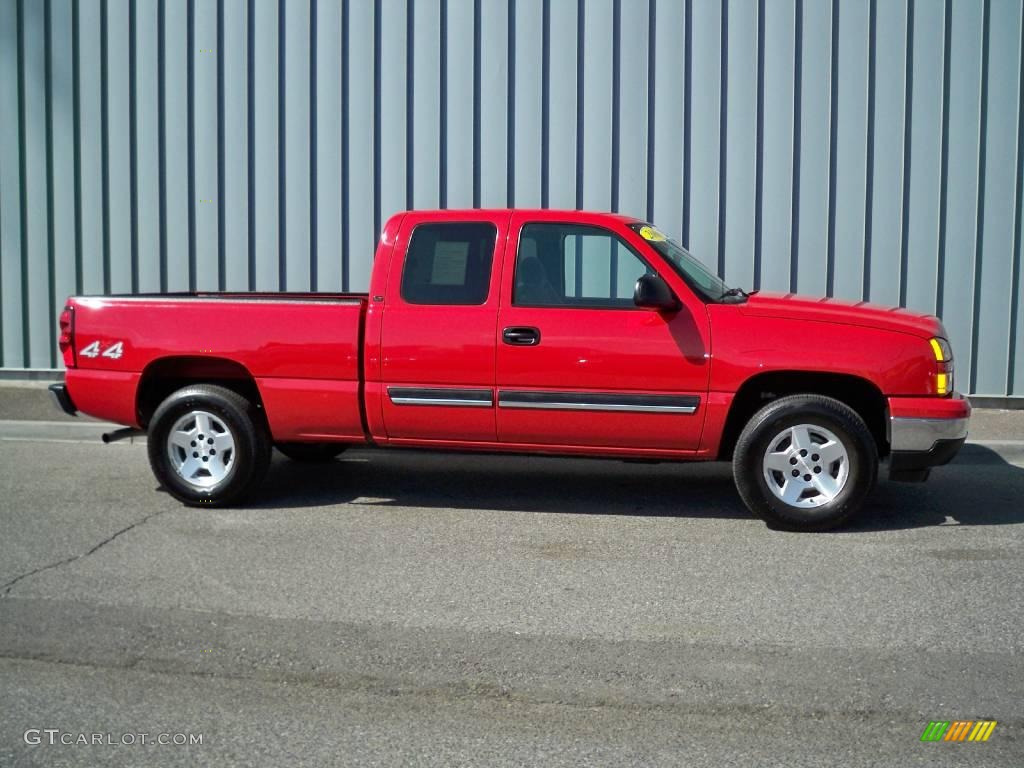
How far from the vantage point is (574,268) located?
23.7ft

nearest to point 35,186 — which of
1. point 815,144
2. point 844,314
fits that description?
point 815,144

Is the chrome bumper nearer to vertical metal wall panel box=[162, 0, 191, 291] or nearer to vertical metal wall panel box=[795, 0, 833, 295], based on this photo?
vertical metal wall panel box=[795, 0, 833, 295]

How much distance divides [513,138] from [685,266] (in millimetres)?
4327

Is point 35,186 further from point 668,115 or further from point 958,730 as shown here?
point 958,730

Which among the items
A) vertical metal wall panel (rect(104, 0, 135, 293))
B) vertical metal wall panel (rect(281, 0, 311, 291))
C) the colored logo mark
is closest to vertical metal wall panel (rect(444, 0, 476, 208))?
vertical metal wall panel (rect(281, 0, 311, 291))

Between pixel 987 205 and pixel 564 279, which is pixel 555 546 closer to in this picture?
pixel 564 279

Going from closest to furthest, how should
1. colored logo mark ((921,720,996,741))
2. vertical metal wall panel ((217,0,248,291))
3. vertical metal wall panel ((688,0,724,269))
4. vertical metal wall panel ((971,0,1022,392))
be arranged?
1. colored logo mark ((921,720,996,741))
2. vertical metal wall panel ((971,0,1022,392))
3. vertical metal wall panel ((688,0,724,269))
4. vertical metal wall panel ((217,0,248,291))

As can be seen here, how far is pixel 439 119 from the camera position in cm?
1122

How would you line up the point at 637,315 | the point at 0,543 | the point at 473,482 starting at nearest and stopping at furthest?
the point at 0,543
the point at 637,315
the point at 473,482

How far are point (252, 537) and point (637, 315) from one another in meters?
2.58

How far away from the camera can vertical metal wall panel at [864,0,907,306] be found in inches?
417

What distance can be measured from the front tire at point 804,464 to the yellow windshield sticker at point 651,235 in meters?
1.26

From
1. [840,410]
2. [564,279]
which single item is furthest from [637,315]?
[840,410]

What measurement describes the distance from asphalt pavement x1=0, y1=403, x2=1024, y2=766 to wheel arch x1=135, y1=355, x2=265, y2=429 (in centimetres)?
64
